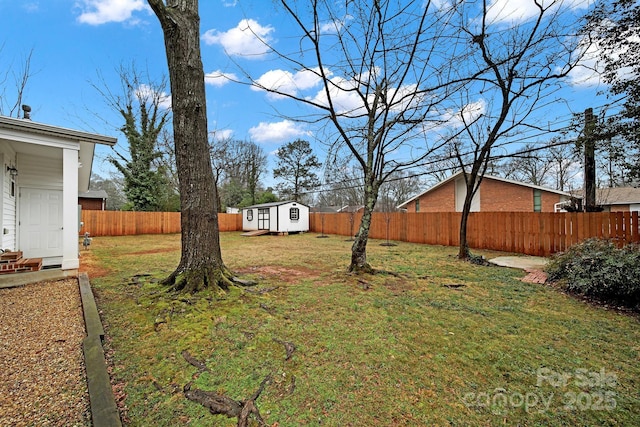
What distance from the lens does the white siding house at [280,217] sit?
17344 mm

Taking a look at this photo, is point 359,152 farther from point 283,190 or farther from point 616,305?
point 283,190

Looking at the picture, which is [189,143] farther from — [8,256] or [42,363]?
[8,256]

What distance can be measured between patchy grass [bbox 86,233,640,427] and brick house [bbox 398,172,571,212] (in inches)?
505

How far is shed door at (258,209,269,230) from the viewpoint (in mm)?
17844

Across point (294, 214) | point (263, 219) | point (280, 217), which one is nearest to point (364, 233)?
point (280, 217)

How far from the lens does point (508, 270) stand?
19.6 ft

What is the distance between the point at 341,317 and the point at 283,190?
75.7ft

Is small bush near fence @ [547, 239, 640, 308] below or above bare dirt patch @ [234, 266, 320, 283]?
above

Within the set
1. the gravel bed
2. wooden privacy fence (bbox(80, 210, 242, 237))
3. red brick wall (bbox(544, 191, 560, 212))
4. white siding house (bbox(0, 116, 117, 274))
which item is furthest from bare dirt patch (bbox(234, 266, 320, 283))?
red brick wall (bbox(544, 191, 560, 212))

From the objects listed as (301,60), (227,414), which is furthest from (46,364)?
(301,60)

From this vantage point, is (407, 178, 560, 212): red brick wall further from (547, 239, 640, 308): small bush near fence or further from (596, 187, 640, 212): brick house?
(547, 239, 640, 308): small bush near fence

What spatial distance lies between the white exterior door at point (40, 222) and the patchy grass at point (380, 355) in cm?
386

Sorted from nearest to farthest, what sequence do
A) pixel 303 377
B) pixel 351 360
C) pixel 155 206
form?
pixel 303 377 → pixel 351 360 → pixel 155 206

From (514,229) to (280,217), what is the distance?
40.5 feet
